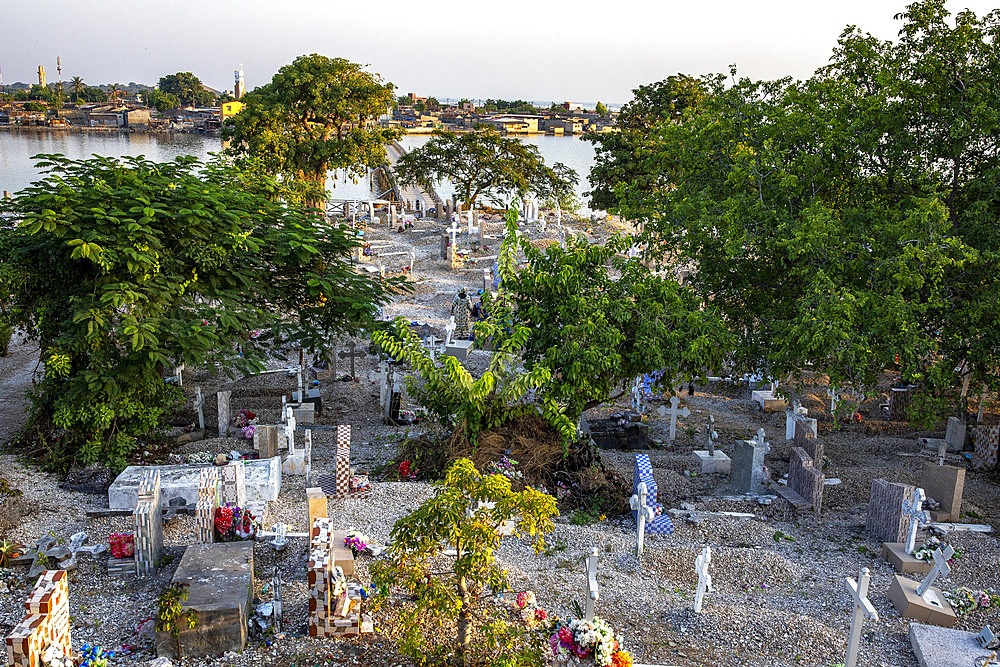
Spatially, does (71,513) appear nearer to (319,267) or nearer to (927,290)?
(319,267)

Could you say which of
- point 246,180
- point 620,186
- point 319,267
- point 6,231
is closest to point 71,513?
point 6,231

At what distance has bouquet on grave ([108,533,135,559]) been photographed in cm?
905

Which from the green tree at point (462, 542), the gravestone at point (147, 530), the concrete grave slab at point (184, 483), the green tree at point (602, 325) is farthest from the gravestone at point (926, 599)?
the gravestone at point (147, 530)

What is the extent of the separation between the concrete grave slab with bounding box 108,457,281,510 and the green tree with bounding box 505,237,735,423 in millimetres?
4393

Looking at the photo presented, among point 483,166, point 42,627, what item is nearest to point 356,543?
point 42,627

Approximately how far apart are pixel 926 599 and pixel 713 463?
514 cm

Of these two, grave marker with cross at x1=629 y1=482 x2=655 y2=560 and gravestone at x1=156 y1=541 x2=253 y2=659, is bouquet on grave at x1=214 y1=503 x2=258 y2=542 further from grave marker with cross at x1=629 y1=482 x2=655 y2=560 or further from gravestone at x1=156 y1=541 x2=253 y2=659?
grave marker with cross at x1=629 y1=482 x2=655 y2=560

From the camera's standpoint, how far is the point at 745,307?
15062 mm

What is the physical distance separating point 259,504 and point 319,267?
635cm

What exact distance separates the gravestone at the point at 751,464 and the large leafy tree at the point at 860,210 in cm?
128

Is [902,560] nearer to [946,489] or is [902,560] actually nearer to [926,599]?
[926,599]

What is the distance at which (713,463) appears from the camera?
1367cm

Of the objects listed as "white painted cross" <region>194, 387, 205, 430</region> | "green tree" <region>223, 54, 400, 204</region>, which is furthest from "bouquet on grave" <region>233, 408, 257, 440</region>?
"green tree" <region>223, 54, 400, 204</region>

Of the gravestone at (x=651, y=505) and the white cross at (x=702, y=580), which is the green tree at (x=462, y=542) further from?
the gravestone at (x=651, y=505)
